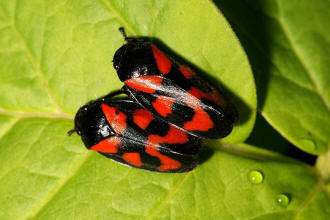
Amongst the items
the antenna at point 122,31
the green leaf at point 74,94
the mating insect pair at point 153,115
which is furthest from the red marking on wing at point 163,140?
the antenna at point 122,31

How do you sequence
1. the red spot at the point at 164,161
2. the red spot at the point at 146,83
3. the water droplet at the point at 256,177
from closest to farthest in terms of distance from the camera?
the water droplet at the point at 256,177, the red spot at the point at 164,161, the red spot at the point at 146,83

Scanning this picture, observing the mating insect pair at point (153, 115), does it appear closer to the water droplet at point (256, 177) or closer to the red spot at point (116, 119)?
the red spot at point (116, 119)

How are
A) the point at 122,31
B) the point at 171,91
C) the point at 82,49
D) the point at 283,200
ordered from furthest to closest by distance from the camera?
the point at 171,91
the point at 82,49
the point at 122,31
the point at 283,200

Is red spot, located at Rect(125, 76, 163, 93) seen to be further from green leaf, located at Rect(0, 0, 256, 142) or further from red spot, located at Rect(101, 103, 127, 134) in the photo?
red spot, located at Rect(101, 103, 127, 134)

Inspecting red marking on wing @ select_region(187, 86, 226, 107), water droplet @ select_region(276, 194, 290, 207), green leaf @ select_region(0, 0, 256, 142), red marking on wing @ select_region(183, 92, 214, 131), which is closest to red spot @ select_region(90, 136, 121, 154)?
green leaf @ select_region(0, 0, 256, 142)

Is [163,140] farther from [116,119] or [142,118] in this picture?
[116,119]

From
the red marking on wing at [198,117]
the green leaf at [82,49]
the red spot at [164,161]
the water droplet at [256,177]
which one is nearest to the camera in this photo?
the green leaf at [82,49]

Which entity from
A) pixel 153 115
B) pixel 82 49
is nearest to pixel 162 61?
pixel 153 115

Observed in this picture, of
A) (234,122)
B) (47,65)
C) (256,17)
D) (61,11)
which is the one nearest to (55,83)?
(47,65)
